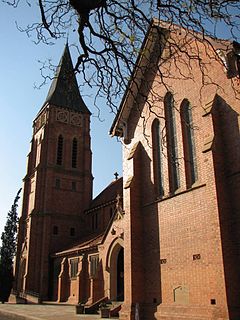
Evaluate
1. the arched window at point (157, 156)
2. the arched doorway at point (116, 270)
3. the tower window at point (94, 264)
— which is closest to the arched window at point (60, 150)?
the tower window at point (94, 264)

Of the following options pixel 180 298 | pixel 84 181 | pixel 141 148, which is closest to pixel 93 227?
pixel 84 181

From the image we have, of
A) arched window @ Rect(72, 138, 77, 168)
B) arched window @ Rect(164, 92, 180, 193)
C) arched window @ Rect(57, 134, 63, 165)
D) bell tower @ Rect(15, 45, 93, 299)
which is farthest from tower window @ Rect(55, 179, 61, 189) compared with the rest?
arched window @ Rect(164, 92, 180, 193)

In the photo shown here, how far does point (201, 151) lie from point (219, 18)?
9.21m

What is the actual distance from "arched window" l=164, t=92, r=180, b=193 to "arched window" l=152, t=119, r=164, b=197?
2.41 ft

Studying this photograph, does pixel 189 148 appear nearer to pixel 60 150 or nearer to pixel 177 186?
pixel 177 186

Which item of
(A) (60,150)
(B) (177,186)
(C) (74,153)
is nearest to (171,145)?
(B) (177,186)

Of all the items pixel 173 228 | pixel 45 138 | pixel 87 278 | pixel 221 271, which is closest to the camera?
pixel 221 271

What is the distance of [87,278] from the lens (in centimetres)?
3112

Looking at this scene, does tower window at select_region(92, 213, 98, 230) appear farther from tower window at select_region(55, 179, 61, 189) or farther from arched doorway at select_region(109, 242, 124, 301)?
arched doorway at select_region(109, 242, 124, 301)

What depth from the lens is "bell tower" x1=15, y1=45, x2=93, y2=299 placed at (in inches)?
1583

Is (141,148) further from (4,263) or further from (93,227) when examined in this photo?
(4,263)

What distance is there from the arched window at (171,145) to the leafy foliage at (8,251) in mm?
30229

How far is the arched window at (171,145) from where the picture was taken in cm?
1583

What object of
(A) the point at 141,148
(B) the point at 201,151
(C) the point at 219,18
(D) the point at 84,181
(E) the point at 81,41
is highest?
(D) the point at 84,181
